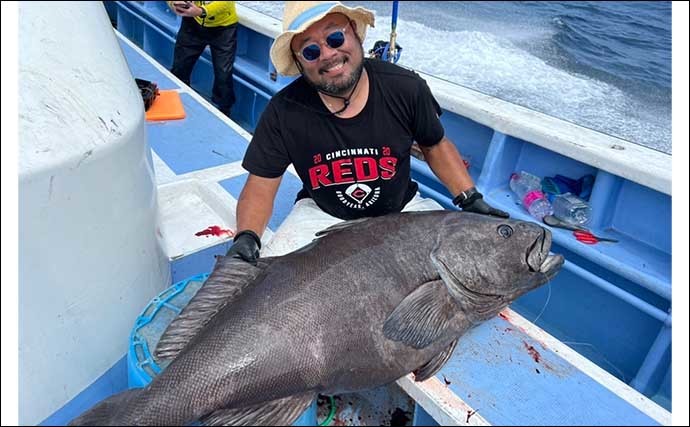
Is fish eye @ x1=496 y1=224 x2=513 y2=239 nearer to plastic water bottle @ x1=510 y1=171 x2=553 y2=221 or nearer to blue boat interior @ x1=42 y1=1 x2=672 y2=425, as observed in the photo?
blue boat interior @ x1=42 y1=1 x2=672 y2=425

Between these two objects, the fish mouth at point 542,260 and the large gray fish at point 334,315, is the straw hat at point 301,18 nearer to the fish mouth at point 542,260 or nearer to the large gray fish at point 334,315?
the large gray fish at point 334,315

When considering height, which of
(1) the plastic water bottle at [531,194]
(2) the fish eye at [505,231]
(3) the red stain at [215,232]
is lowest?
(3) the red stain at [215,232]

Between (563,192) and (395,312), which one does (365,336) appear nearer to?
(395,312)

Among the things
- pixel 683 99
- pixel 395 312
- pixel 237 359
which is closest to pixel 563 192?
pixel 683 99

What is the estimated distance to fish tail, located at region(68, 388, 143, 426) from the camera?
4.54 ft

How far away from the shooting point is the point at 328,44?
2.33m

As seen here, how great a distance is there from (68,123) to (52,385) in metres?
0.78

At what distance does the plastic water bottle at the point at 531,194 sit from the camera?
10.8 feet

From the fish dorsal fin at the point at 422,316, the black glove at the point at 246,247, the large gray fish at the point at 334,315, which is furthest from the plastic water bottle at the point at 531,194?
the black glove at the point at 246,247

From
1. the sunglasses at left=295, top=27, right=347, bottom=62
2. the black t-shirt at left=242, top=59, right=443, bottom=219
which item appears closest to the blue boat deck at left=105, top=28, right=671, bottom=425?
the black t-shirt at left=242, top=59, right=443, bottom=219

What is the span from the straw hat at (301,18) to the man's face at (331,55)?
5 cm

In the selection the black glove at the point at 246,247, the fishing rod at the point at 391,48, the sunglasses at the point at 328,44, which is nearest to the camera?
the black glove at the point at 246,247

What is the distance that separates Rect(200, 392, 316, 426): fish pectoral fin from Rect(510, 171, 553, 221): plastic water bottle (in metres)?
2.21

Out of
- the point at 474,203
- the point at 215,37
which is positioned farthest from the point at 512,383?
the point at 215,37
